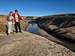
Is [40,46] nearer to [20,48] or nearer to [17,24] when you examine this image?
[20,48]

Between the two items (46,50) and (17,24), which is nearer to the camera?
(46,50)

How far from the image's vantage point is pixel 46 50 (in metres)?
16.1

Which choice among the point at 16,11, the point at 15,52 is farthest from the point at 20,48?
the point at 16,11

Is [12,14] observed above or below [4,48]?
above

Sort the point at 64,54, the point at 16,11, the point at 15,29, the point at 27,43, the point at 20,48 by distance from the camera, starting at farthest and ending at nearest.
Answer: the point at 15,29
the point at 16,11
the point at 27,43
the point at 20,48
the point at 64,54

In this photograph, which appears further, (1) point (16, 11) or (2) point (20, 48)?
(1) point (16, 11)

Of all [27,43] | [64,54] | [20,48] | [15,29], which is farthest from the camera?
[15,29]

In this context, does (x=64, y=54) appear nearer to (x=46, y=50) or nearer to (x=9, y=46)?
(x=46, y=50)

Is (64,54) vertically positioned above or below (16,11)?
below

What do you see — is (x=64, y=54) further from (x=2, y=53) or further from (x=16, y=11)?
(x=16, y=11)

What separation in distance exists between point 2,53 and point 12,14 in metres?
10.1

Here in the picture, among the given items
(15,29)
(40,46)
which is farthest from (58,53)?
(15,29)

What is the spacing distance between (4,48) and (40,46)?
307cm

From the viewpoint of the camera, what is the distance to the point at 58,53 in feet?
50.9
